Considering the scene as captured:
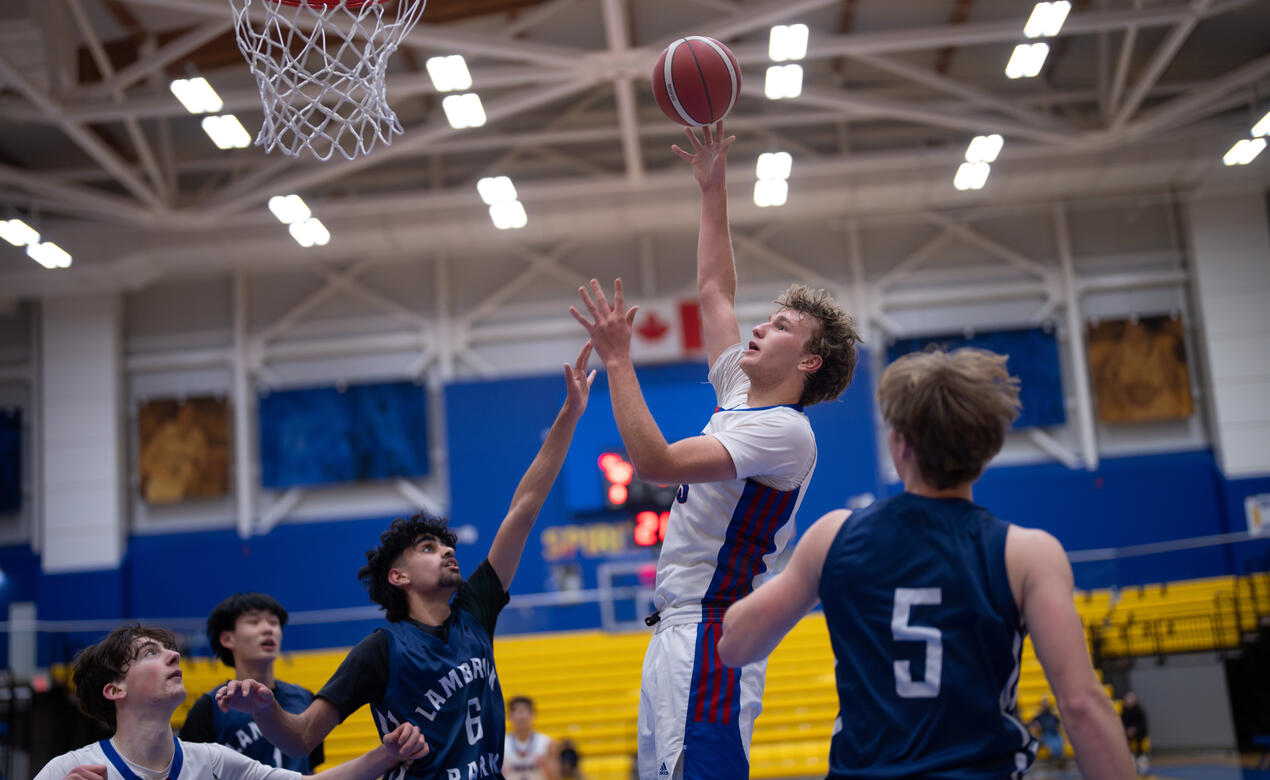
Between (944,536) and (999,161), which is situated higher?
(999,161)

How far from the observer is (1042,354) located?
1661cm

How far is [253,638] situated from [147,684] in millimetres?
1118

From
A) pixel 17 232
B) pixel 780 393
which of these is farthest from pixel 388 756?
pixel 17 232

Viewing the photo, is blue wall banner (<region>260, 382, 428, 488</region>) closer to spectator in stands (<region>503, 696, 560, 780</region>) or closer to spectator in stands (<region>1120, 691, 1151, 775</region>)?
spectator in stands (<region>503, 696, 560, 780</region>)

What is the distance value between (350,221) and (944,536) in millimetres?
15046

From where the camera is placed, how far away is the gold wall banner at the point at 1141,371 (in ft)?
54.0

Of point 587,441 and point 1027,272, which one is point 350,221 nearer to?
point 587,441

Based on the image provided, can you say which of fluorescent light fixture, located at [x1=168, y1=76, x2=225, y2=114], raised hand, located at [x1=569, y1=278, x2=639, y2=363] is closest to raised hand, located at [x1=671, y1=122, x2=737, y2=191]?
raised hand, located at [x1=569, y1=278, x2=639, y2=363]

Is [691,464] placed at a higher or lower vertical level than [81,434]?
lower

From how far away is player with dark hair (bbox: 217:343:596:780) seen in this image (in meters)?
3.30

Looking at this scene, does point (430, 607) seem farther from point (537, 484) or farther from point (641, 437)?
point (641, 437)

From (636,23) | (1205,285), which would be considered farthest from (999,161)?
(636,23)

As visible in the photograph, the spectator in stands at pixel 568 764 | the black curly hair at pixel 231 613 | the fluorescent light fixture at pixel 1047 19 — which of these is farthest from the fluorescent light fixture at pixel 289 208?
the black curly hair at pixel 231 613

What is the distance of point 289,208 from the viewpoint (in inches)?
550
